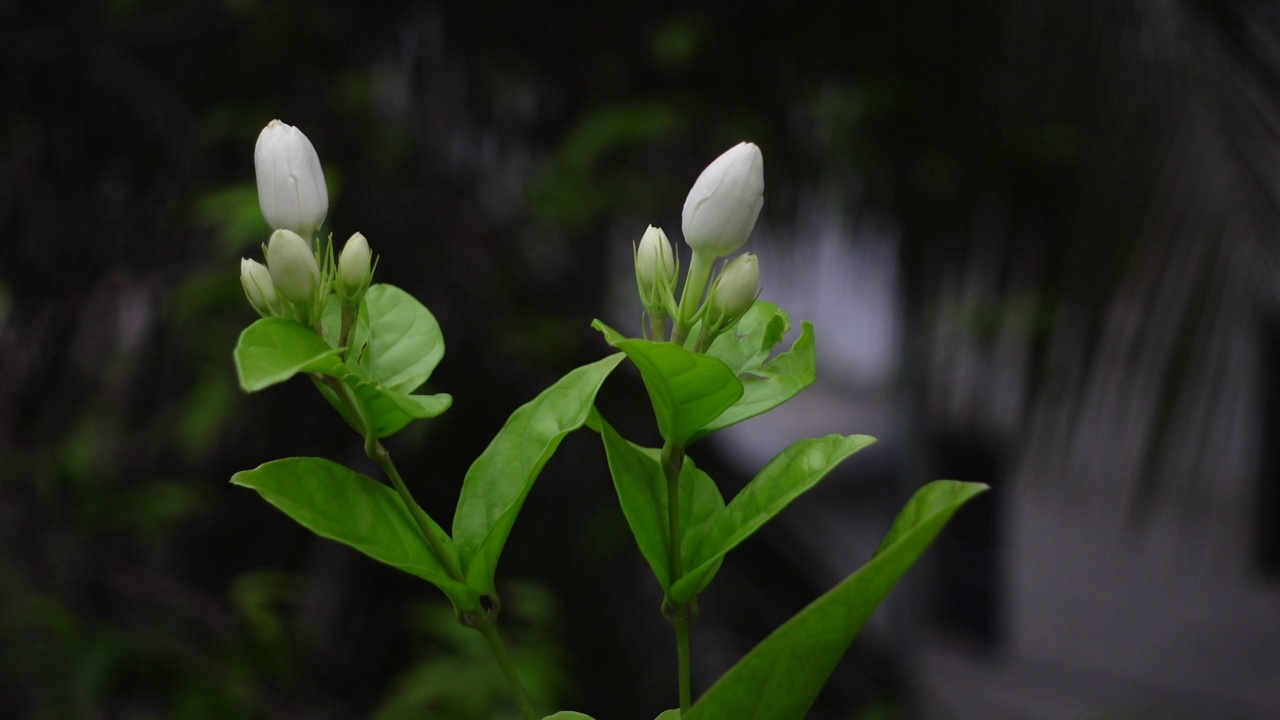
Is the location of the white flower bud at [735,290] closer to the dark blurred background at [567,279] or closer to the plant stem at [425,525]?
the plant stem at [425,525]

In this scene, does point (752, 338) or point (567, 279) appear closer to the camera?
point (752, 338)

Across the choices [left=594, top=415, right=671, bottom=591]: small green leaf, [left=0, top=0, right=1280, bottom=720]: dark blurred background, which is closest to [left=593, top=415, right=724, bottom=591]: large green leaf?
[left=594, top=415, right=671, bottom=591]: small green leaf

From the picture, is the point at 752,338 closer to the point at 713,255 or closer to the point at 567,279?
the point at 713,255

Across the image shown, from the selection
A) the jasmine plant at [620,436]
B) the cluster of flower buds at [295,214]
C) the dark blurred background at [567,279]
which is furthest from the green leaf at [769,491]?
Result: the dark blurred background at [567,279]

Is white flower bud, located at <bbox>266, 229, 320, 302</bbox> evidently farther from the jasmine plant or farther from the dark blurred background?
the dark blurred background

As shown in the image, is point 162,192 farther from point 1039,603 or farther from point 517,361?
point 1039,603

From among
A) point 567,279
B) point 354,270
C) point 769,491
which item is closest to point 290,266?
point 354,270

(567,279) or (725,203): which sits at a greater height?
(725,203)
